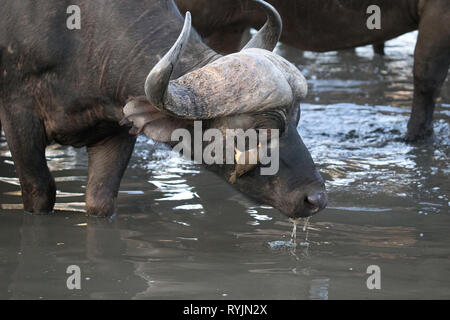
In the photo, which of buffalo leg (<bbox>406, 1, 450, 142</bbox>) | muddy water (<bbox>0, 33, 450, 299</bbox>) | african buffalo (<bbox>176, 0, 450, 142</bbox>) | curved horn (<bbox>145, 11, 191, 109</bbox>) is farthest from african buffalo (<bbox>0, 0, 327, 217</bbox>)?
buffalo leg (<bbox>406, 1, 450, 142</bbox>)

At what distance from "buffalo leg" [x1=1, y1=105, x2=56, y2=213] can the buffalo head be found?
3.52 ft

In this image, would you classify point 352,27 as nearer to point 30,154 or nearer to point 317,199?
point 30,154

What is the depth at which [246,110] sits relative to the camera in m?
4.71

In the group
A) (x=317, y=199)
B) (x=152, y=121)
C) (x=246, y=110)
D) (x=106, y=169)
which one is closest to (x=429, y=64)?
(x=106, y=169)

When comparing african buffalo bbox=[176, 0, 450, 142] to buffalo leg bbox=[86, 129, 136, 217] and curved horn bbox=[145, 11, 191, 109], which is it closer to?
buffalo leg bbox=[86, 129, 136, 217]

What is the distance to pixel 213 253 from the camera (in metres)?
5.20

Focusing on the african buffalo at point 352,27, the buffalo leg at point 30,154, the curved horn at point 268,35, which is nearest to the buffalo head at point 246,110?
the curved horn at point 268,35

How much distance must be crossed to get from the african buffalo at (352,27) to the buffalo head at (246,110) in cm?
316

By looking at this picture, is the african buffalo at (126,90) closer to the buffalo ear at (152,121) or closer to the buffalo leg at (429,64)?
the buffalo ear at (152,121)

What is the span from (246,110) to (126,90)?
94cm

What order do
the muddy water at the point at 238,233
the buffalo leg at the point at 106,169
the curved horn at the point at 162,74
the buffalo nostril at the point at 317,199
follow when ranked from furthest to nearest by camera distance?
the buffalo leg at the point at 106,169 → the buffalo nostril at the point at 317,199 → the muddy water at the point at 238,233 → the curved horn at the point at 162,74

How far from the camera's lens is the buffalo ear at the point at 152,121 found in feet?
16.1

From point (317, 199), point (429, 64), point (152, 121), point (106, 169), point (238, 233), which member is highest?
point (152, 121)
